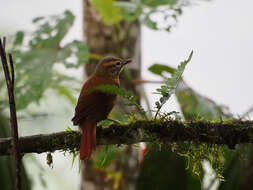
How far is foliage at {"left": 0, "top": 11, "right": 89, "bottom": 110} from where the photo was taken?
9.41 feet

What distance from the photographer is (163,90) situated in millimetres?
1738

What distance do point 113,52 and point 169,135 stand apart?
6.46 feet

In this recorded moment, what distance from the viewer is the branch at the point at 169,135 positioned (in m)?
1.81

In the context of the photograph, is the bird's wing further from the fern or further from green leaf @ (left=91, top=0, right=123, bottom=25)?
green leaf @ (left=91, top=0, right=123, bottom=25)

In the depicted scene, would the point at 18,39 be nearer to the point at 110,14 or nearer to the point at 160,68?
the point at 110,14

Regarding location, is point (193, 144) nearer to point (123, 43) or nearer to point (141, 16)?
point (141, 16)

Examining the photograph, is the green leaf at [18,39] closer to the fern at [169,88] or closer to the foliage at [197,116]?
the foliage at [197,116]

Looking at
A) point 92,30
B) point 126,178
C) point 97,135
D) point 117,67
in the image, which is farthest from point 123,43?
point 97,135

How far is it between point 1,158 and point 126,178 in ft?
4.49

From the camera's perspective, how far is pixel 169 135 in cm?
185

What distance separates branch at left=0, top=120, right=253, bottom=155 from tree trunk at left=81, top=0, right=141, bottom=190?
4.81 feet

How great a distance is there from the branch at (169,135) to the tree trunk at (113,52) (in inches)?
Answer: 57.8

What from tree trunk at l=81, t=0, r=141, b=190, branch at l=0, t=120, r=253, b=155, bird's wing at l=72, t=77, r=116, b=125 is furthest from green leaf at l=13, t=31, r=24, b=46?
branch at l=0, t=120, r=253, b=155

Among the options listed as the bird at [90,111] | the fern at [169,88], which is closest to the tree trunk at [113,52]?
the bird at [90,111]
